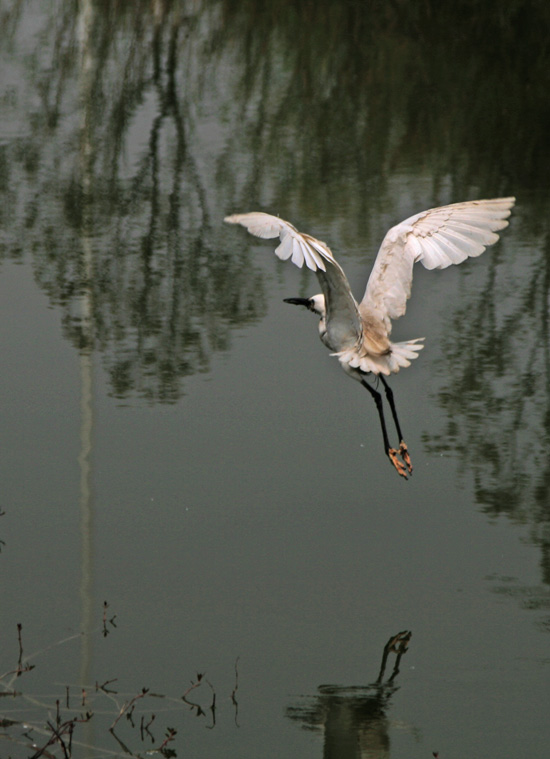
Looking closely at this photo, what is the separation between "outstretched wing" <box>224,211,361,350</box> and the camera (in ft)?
19.3

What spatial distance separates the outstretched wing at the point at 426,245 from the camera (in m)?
7.01

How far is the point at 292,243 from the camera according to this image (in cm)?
593

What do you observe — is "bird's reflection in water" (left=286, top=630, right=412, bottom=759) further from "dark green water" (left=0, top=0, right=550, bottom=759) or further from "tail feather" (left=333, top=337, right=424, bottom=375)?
"tail feather" (left=333, top=337, right=424, bottom=375)

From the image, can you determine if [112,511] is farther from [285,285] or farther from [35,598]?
[285,285]

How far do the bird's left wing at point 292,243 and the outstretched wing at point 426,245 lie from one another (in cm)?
83

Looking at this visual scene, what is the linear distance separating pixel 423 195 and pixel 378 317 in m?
5.43

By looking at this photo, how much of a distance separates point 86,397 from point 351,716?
3.72 metres

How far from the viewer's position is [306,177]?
12766 millimetres

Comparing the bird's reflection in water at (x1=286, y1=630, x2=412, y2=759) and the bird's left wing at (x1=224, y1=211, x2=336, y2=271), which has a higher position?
the bird's left wing at (x1=224, y1=211, x2=336, y2=271)

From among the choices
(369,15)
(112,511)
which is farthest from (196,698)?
(369,15)

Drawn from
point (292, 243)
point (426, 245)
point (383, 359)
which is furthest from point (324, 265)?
point (426, 245)

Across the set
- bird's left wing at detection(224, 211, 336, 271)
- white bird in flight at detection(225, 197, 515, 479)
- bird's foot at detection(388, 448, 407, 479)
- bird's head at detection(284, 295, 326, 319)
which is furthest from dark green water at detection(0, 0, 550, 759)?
bird's left wing at detection(224, 211, 336, 271)

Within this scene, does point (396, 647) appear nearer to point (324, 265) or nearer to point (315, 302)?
point (324, 265)

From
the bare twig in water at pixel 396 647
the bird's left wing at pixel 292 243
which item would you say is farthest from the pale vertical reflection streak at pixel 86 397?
the bird's left wing at pixel 292 243
